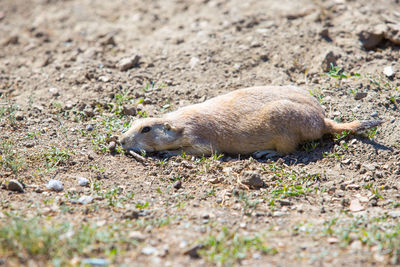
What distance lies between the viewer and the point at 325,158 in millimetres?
6000

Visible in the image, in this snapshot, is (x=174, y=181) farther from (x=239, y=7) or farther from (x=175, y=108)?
(x=239, y=7)

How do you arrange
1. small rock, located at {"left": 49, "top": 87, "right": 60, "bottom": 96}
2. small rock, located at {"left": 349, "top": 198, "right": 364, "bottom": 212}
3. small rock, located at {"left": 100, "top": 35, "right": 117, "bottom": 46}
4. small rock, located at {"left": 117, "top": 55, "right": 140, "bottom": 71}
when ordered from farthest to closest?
small rock, located at {"left": 100, "top": 35, "right": 117, "bottom": 46}, small rock, located at {"left": 117, "top": 55, "right": 140, "bottom": 71}, small rock, located at {"left": 49, "top": 87, "right": 60, "bottom": 96}, small rock, located at {"left": 349, "top": 198, "right": 364, "bottom": 212}

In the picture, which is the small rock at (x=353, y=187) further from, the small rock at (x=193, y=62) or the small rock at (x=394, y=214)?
the small rock at (x=193, y=62)

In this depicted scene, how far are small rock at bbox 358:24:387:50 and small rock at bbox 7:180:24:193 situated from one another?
20.8 feet

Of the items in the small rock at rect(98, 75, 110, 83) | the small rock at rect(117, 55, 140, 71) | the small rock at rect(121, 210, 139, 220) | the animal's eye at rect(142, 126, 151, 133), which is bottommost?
the small rock at rect(121, 210, 139, 220)

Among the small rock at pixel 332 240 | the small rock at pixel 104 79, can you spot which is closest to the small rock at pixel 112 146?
the small rock at pixel 104 79

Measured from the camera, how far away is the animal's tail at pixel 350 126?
5.94 metres

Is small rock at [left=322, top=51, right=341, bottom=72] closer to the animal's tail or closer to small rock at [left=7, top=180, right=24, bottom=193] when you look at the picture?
the animal's tail

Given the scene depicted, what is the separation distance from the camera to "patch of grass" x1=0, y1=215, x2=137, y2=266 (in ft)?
12.1

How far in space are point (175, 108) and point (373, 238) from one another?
3.97 metres

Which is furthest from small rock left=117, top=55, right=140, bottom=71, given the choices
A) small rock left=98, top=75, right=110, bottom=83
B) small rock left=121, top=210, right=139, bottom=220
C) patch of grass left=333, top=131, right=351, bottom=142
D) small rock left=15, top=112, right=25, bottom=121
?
small rock left=121, top=210, right=139, bottom=220

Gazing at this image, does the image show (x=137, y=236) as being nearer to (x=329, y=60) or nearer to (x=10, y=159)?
(x=10, y=159)

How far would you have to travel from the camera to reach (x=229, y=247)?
3996 millimetres

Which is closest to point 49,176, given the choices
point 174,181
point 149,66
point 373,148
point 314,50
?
point 174,181
